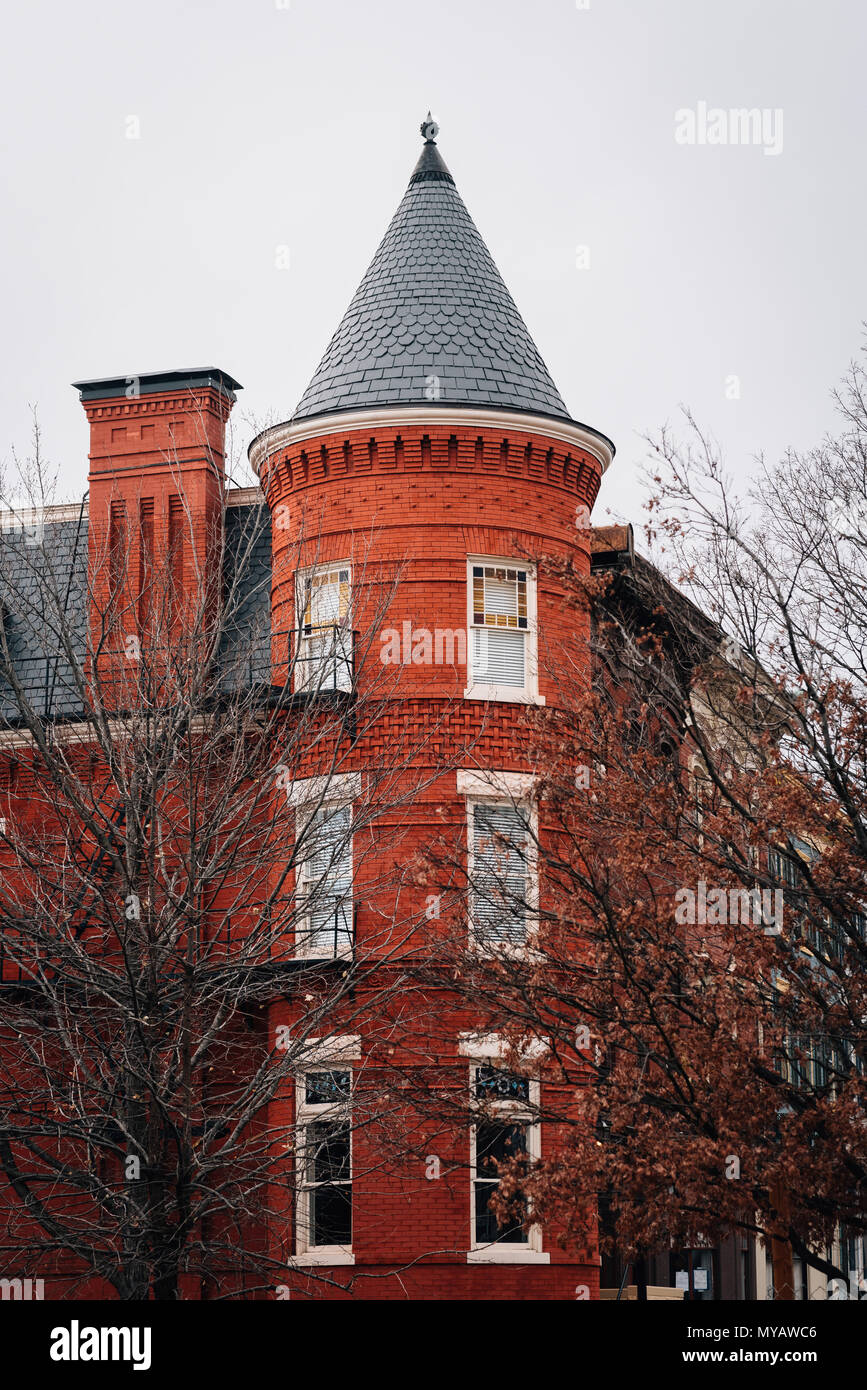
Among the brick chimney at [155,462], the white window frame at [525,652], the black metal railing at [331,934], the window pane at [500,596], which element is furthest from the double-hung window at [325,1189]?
the brick chimney at [155,462]

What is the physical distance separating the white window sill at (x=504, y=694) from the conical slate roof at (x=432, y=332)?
3.69m

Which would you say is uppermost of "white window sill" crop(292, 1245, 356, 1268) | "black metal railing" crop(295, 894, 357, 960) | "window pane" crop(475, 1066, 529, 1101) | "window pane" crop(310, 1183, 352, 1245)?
"black metal railing" crop(295, 894, 357, 960)

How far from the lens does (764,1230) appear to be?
18.1 meters

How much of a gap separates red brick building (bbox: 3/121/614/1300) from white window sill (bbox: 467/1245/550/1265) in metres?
0.02

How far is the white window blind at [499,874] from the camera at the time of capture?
20297 millimetres

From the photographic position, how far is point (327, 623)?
22.2 meters

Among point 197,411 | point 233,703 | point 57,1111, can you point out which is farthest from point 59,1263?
point 197,411

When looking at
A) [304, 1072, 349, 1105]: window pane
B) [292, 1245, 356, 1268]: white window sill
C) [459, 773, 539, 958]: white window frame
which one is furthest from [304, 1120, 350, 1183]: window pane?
[459, 773, 539, 958]: white window frame

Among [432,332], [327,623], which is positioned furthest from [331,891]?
[432,332]

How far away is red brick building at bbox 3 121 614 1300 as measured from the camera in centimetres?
2133

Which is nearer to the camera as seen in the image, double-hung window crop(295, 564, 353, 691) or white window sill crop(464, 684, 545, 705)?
double-hung window crop(295, 564, 353, 691)

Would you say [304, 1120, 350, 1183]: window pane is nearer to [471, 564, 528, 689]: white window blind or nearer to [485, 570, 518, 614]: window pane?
[471, 564, 528, 689]: white window blind

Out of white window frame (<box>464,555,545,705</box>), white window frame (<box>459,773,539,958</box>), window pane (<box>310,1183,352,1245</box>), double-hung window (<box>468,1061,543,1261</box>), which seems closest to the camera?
white window frame (<box>459,773,539,958</box>)
